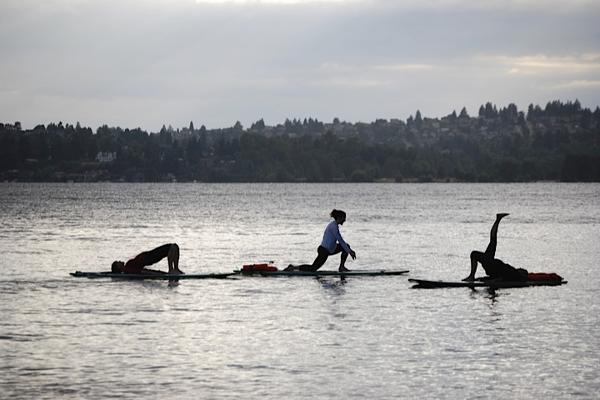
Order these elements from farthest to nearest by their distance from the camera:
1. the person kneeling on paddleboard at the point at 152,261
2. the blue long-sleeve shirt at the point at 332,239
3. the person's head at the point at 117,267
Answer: the blue long-sleeve shirt at the point at 332,239
the person's head at the point at 117,267
the person kneeling on paddleboard at the point at 152,261

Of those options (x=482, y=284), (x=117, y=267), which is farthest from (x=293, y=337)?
(x=117, y=267)

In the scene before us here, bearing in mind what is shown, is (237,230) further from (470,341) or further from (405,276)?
(470,341)

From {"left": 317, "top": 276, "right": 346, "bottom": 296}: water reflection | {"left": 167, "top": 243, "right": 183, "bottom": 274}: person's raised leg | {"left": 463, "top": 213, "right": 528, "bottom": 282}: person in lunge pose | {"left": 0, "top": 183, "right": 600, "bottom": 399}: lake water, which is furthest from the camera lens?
{"left": 167, "top": 243, "right": 183, "bottom": 274}: person's raised leg

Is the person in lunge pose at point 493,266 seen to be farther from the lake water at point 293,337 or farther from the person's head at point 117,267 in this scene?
the person's head at point 117,267

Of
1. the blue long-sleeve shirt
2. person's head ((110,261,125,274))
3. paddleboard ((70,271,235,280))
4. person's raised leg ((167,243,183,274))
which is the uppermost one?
the blue long-sleeve shirt

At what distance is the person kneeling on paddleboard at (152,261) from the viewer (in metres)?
32.2

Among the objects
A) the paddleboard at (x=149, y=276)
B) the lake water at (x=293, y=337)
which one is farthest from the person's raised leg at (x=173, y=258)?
the lake water at (x=293, y=337)

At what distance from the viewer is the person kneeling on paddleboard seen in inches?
1266

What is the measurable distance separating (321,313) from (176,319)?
3.55 metres

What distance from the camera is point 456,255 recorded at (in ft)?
169

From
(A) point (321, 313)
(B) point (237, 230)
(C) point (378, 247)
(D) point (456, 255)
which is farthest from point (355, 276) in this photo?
(B) point (237, 230)

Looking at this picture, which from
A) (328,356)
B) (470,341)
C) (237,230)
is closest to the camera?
(328,356)

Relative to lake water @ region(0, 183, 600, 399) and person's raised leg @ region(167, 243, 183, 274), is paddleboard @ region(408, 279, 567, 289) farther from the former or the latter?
person's raised leg @ region(167, 243, 183, 274)

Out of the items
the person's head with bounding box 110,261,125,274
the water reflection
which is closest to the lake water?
the water reflection
